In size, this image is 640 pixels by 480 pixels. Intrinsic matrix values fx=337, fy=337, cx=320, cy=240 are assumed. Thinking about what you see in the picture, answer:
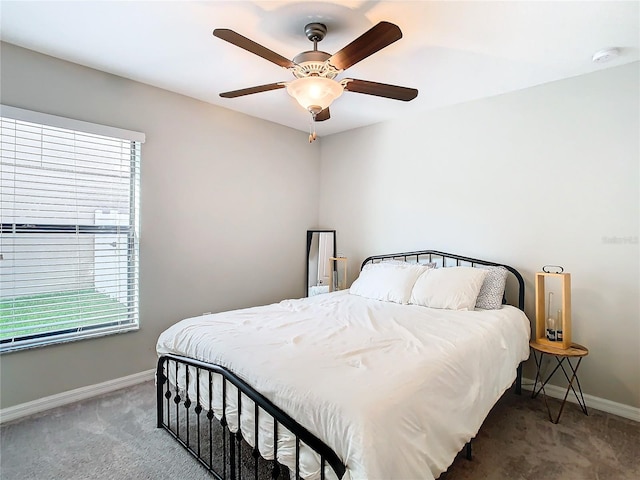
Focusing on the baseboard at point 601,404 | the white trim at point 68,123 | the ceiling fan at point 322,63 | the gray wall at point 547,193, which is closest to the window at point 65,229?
the white trim at point 68,123

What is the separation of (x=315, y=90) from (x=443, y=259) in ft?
7.45

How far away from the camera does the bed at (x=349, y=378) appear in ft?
4.11

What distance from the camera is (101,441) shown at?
216 centimetres

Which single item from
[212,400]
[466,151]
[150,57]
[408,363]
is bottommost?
[212,400]

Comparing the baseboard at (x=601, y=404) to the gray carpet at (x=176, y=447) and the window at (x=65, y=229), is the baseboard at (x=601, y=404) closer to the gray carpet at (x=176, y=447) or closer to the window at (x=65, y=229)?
the gray carpet at (x=176, y=447)

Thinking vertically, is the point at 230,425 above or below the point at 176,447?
above

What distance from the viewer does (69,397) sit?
2.65 meters

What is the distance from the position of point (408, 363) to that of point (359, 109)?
110 inches

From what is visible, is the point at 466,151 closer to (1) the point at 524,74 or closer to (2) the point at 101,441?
(1) the point at 524,74

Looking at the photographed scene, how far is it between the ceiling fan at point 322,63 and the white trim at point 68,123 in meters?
1.31

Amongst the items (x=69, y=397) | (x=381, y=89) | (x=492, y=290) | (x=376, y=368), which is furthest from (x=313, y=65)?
(x=69, y=397)

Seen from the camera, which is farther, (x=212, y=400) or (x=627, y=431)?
(x=627, y=431)

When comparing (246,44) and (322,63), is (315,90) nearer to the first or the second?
(322,63)

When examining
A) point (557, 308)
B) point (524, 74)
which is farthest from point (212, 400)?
point (524, 74)
